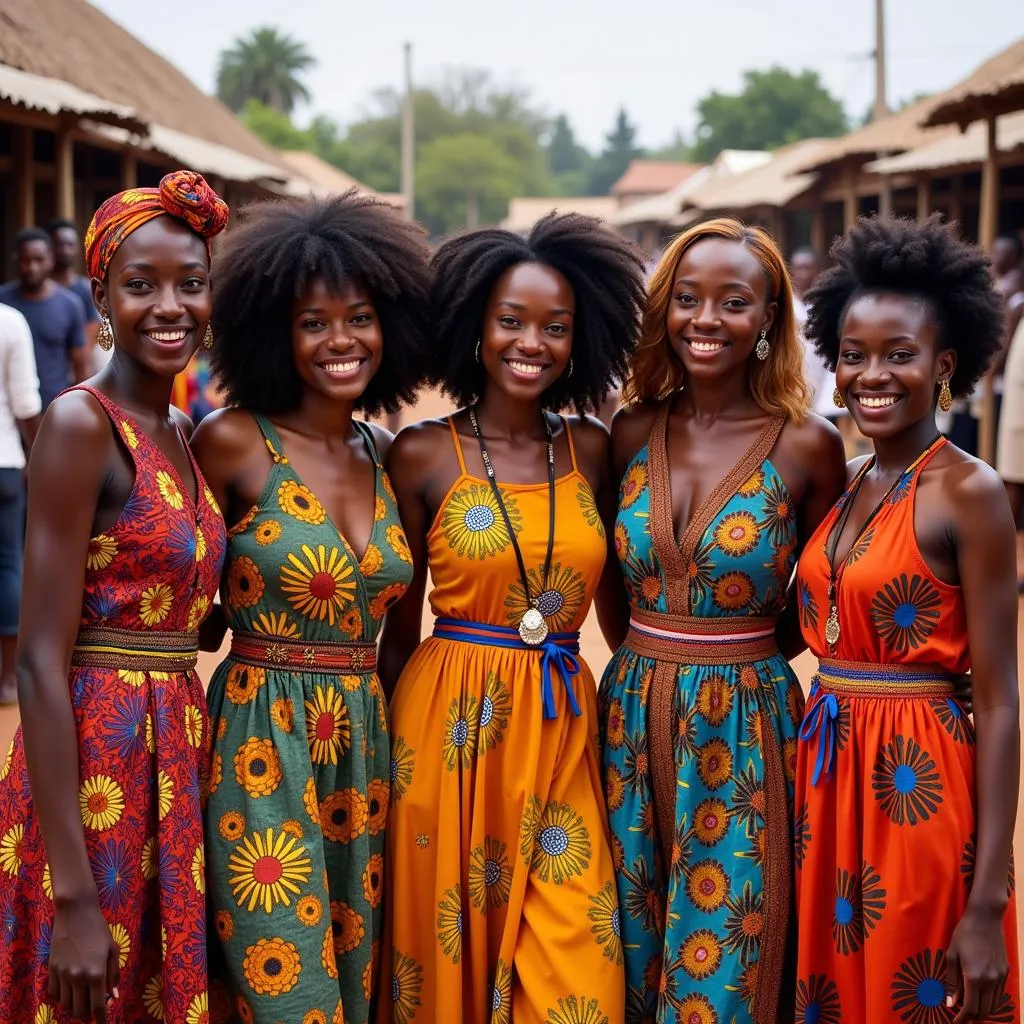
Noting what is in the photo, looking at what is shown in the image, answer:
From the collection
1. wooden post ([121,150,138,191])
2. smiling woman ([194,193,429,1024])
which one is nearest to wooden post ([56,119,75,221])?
wooden post ([121,150,138,191])

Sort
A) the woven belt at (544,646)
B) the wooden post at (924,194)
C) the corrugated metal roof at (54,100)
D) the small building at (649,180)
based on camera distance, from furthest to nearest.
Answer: the small building at (649,180) < the wooden post at (924,194) < the corrugated metal roof at (54,100) < the woven belt at (544,646)

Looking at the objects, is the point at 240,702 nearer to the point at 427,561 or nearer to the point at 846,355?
the point at 427,561

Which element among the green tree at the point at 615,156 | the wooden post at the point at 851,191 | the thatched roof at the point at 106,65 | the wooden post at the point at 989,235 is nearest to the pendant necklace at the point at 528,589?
the wooden post at the point at 989,235

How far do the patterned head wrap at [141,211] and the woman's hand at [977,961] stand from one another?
2.23 meters

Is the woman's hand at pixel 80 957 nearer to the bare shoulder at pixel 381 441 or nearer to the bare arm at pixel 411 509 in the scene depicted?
the bare arm at pixel 411 509

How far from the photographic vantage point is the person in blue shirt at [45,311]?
8031mm

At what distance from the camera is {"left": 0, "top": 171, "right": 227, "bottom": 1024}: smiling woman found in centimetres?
261

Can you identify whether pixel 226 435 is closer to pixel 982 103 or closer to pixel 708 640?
pixel 708 640

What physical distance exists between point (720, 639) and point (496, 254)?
1.14 m

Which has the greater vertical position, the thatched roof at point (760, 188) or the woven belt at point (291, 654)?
the thatched roof at point (760, 188)

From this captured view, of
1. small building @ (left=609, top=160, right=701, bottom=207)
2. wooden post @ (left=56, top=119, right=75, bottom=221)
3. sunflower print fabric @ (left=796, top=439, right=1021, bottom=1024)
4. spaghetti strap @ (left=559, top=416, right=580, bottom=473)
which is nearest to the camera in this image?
sunflower print fabric @ (left=796, top=439, right=1021, bottom=1024)

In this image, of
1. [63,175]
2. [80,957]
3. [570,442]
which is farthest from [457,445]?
[63,175]

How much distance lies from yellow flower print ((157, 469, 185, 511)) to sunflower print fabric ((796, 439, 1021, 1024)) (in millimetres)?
1460

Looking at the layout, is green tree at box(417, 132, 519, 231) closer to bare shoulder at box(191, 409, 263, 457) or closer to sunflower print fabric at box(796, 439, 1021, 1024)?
bare shoulder at box(191, 409, 263, 457)
